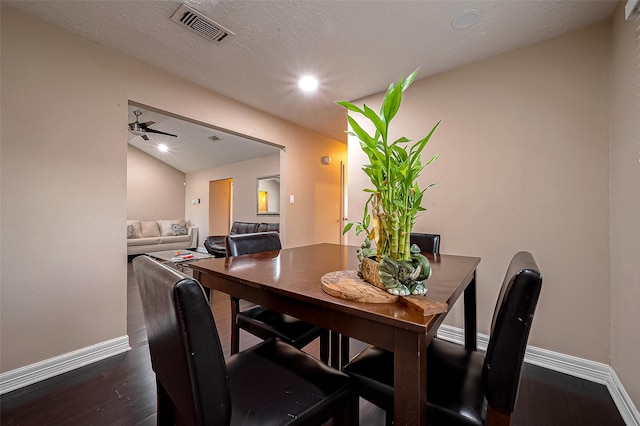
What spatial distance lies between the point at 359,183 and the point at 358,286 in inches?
80.6

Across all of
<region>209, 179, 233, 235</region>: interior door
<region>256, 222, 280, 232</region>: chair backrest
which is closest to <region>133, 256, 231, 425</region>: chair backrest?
<region>256, 222, 280, 232</region>: chair backrest

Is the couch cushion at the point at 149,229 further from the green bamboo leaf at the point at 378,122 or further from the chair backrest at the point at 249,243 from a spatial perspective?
the green bamboo leaf at the point at 378,122

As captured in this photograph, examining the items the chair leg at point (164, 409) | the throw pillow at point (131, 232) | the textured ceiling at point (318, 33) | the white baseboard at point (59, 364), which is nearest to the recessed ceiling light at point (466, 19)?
the textured ceiling at point (318, 33)

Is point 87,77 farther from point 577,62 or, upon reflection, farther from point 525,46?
point 577,62

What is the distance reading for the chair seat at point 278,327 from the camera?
4.11 feet

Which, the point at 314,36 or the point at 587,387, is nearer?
the point at 587,387

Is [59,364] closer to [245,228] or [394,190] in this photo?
[394,190]

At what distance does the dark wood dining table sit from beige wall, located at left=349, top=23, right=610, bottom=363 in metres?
0.79

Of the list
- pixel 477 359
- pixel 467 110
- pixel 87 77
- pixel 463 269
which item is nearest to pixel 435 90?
pixel 467 110

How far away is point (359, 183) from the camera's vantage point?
279cm

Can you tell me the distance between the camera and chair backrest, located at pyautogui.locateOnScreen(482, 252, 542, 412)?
2.20 ft

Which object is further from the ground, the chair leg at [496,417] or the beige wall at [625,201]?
the beige wall at [625,201]

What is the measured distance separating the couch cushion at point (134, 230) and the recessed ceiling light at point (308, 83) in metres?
5.73

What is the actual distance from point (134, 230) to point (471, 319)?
711 cm
